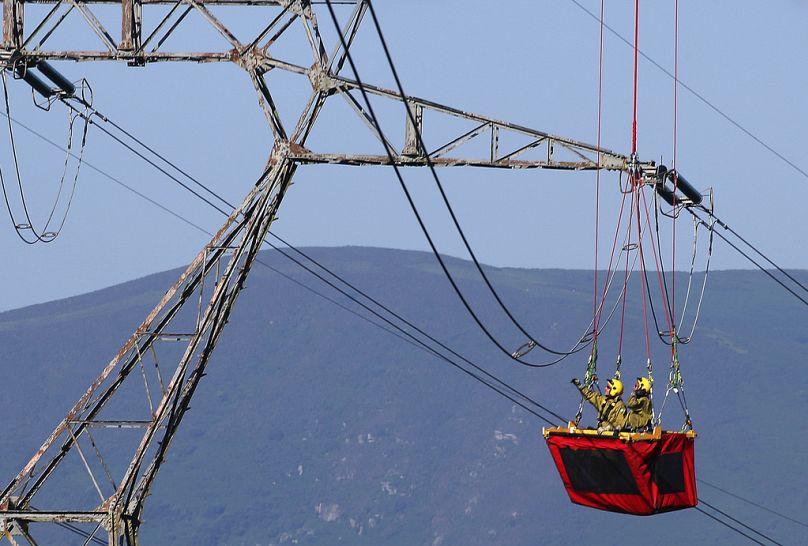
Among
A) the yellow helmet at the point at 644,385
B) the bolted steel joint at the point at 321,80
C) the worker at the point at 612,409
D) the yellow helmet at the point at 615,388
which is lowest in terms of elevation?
the worker at the point at 612,409

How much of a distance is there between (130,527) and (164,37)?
431 inches

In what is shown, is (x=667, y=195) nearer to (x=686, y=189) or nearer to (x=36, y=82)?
(x=686, y=189)

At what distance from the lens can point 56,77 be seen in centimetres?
3888

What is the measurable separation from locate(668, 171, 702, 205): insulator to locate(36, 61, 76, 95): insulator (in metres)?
14.6

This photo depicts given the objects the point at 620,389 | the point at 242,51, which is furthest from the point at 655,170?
the point at 242,51

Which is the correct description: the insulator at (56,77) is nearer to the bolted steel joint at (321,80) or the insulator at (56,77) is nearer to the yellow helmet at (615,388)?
the bolted steel joint at (321,80)

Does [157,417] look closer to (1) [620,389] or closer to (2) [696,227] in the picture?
(1) [620,389]

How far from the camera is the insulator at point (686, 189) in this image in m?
37.8

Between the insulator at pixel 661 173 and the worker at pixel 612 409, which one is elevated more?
the insulator at pixel 661 173

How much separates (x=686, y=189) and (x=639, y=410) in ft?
19.5

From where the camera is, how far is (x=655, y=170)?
35.8 m

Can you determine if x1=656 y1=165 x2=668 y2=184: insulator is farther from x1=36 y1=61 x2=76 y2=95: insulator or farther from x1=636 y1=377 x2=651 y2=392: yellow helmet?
x1=36 y1=61 x2=76 y2=95: insulator

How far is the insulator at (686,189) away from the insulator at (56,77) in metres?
14.6

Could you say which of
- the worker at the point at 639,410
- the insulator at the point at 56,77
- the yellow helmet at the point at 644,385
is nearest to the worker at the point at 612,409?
the worker at the point at 639,410
